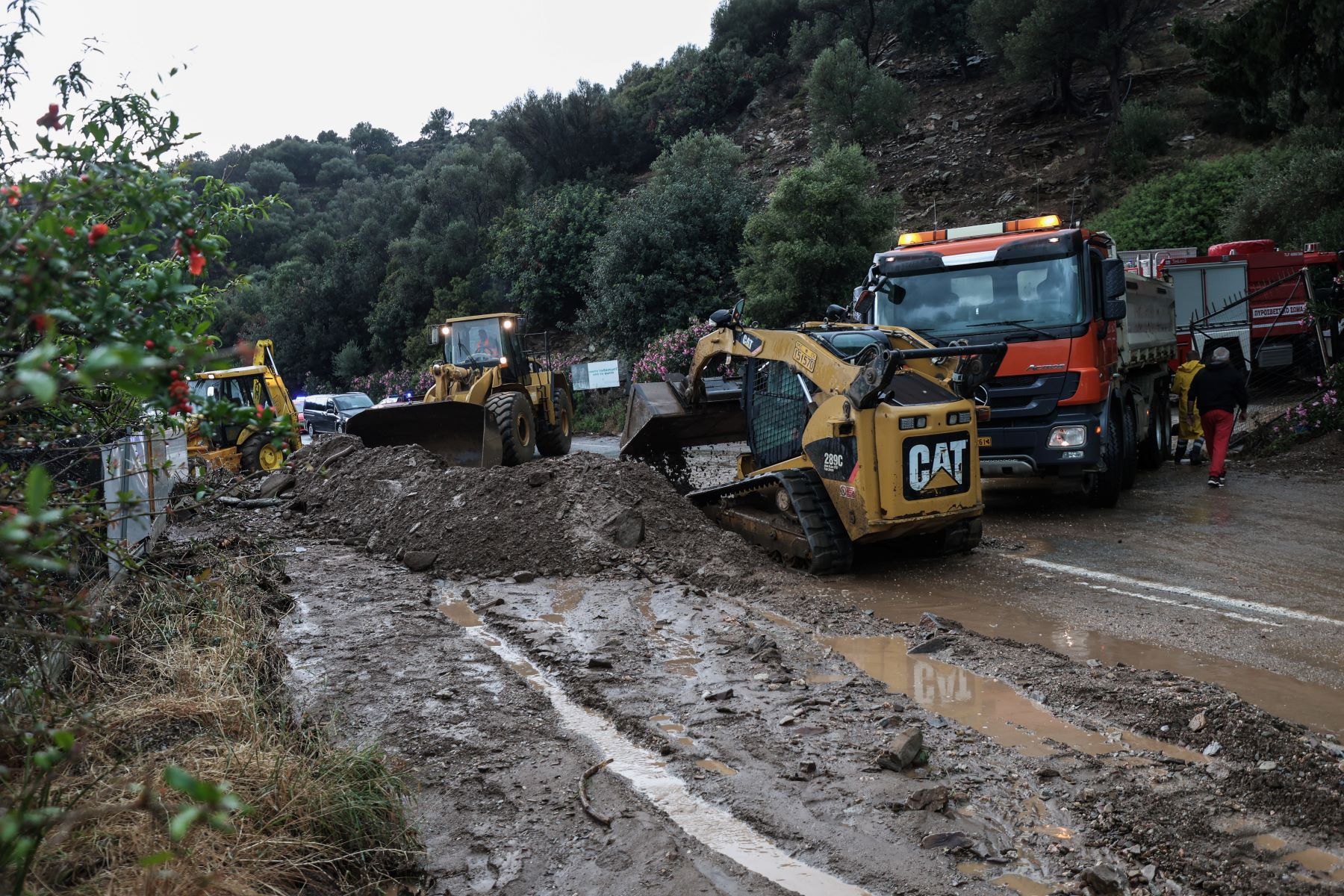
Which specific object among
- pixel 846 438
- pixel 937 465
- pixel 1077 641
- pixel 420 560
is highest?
A: pixel 846 438

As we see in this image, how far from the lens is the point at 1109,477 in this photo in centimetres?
1024

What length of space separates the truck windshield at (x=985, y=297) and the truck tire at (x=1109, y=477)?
1285 millimetres

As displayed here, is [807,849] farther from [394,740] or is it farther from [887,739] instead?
[394,740]

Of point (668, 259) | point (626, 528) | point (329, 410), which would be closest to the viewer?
point (626, 528)

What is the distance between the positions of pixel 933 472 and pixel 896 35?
122 ft

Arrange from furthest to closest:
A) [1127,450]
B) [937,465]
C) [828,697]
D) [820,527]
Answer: [1127,450] < [820,527] < [937,465] < [828,697]

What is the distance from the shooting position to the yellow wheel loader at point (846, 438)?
7531mm

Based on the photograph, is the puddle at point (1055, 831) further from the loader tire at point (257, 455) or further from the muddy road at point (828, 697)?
the loader tire at point (257, 455)

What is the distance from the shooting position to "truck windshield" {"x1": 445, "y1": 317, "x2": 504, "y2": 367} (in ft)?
52.4

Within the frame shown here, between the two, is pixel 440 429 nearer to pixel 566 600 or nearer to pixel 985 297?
pixel 566 600

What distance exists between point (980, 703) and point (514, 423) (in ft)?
31.5

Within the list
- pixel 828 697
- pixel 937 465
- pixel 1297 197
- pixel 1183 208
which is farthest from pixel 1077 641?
pixel 1183 208

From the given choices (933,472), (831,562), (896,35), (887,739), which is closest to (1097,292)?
(933,472)

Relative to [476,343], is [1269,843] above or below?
below
